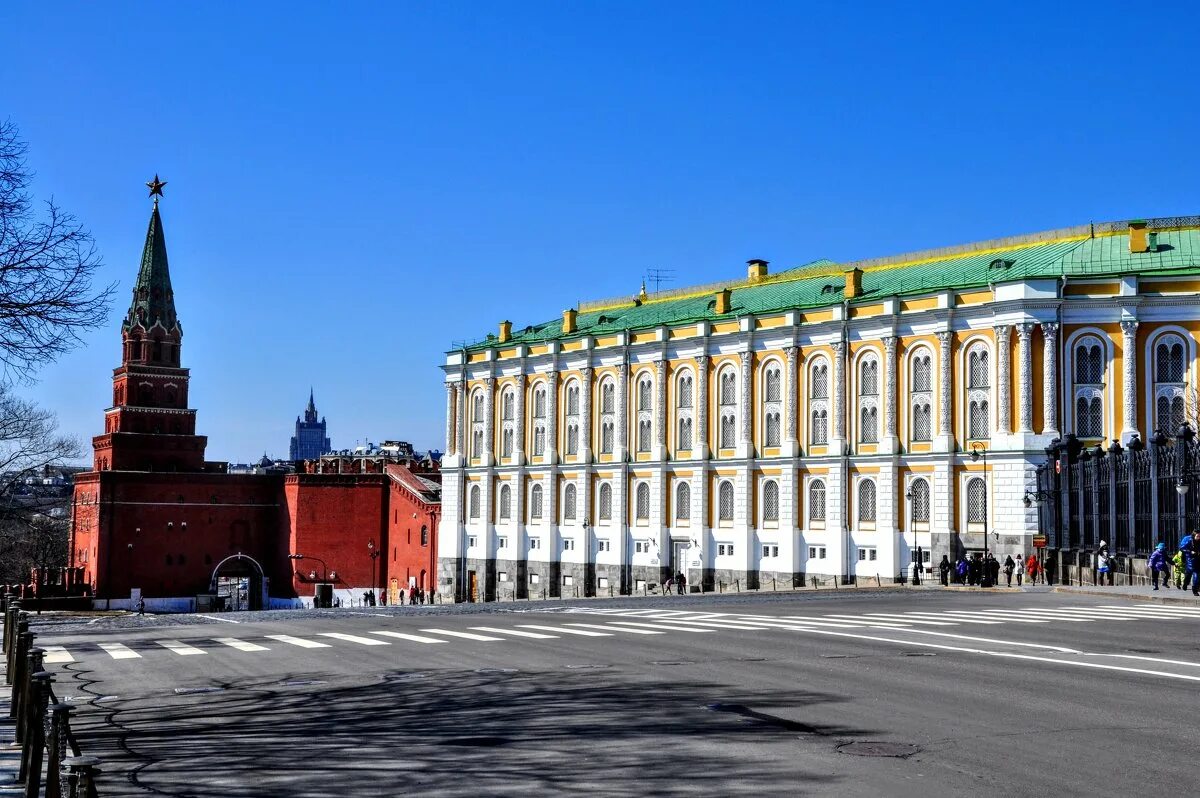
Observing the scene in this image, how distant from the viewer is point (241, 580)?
115 m

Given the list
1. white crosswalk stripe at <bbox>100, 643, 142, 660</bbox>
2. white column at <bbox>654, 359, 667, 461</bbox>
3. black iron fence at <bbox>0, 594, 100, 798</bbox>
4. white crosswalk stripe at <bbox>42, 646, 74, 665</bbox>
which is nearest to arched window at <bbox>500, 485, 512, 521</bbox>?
white column at <bbox>654, 359, 667, 461</bbox>

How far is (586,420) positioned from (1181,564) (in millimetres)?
51560

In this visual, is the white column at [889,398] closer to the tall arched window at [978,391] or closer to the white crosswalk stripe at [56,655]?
the tall arched window at [978,391]

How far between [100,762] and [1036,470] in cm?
5722

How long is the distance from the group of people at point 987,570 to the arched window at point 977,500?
7.08 ft

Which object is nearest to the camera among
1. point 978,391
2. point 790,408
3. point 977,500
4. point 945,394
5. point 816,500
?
point 977,500

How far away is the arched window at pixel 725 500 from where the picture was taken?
78.6 meters

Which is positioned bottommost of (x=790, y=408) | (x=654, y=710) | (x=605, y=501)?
(x=654, y=710)

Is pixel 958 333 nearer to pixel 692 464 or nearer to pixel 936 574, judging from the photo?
pixel 936 574

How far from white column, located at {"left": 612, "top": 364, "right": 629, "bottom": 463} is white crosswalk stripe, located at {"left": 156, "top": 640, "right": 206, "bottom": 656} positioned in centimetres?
5772

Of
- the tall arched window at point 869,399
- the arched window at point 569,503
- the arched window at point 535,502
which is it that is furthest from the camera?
the arched window at point 535,502

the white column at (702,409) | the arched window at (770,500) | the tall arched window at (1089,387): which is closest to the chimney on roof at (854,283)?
the white column at (702,409)

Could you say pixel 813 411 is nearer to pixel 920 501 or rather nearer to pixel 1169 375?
pixel 920 501

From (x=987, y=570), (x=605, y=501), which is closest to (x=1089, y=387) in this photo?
(x=987, y=570)
